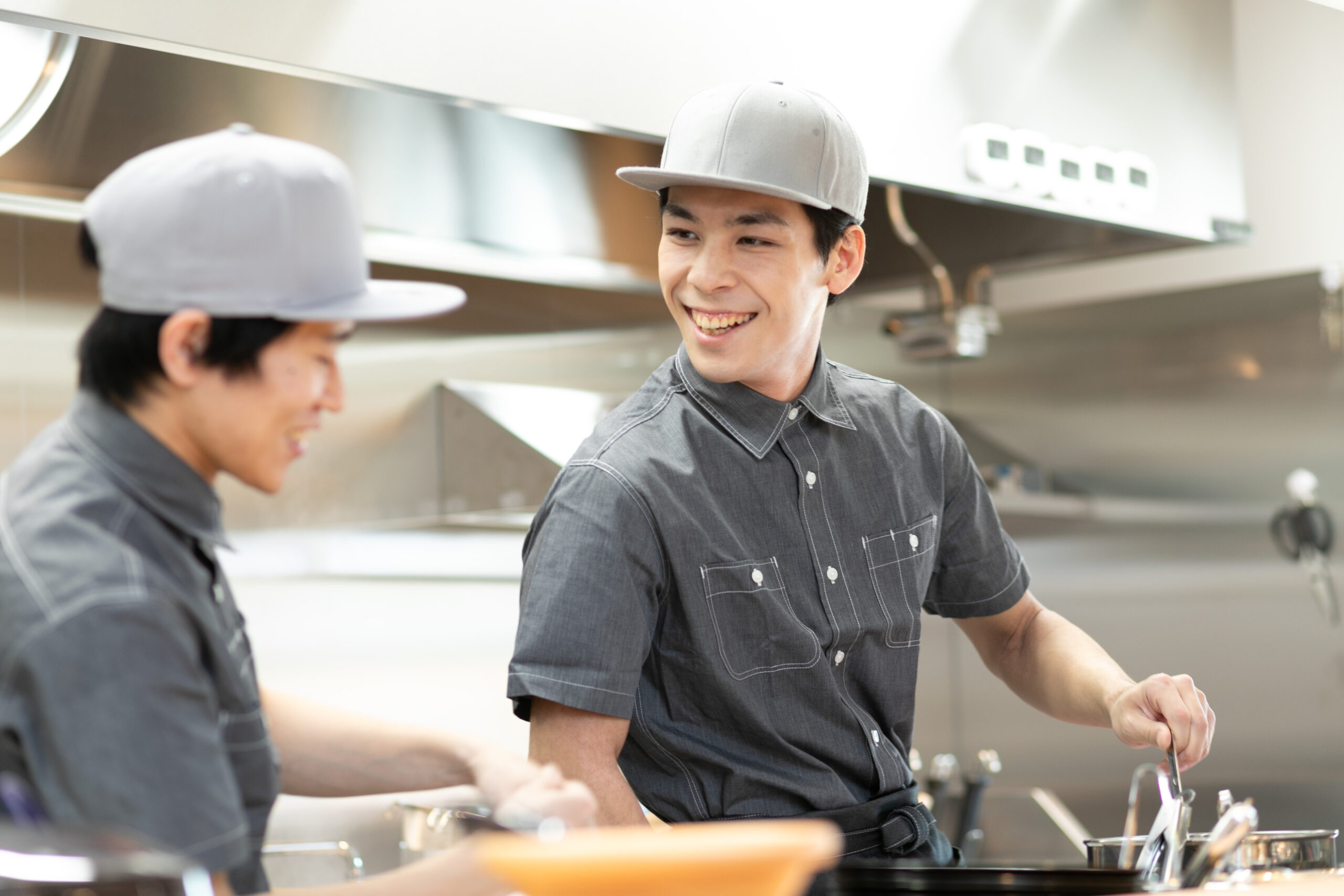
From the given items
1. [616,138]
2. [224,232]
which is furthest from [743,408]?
[616,138]

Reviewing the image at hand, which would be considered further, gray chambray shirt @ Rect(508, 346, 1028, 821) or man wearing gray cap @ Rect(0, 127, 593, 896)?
gray chambray shirt @ Rect(508, 346, 1028, 821)

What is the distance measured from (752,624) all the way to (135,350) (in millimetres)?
716

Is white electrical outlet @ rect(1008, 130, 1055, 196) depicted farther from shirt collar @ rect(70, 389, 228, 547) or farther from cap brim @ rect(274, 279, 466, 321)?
shirt collar @ rect(70, 389, 228, 547)

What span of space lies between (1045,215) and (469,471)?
1.04 m

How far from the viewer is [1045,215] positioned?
2.30m

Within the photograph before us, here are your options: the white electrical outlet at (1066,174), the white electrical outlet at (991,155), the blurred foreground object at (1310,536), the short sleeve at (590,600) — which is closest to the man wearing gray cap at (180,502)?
the short sleeve at (590,600)

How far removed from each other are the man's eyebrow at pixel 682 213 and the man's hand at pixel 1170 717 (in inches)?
25.4

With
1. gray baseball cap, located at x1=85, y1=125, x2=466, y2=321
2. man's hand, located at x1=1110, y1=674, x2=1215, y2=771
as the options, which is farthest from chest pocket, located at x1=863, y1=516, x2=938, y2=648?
gray baseball cap, located at x1=85, y1=125, x2=466, y2=321

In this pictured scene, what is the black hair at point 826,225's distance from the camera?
1.52 m

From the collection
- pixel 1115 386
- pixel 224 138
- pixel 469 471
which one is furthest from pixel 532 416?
pixel 224 138

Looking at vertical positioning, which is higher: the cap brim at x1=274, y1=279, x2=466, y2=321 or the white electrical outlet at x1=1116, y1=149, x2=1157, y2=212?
the white electrical outlet at x1=1116, y1=149, x2=1157, y2=212

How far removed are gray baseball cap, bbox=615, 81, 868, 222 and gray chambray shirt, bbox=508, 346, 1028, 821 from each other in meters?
0.22

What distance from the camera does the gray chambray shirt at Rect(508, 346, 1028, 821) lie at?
1378 millimetres

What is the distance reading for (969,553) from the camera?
1691 mm
